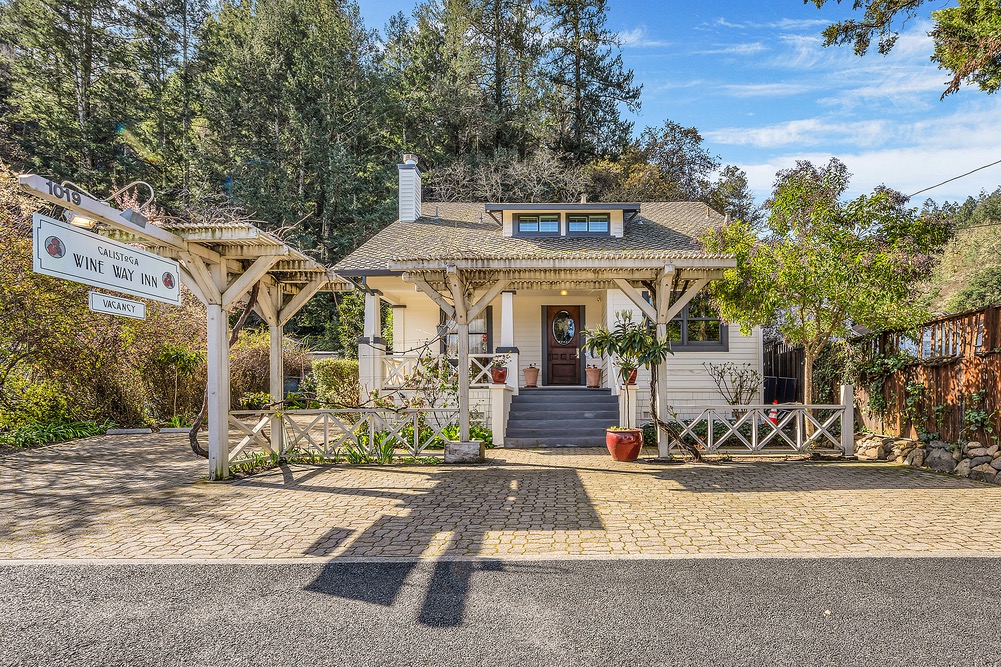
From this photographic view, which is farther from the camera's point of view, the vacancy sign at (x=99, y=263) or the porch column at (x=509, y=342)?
the porch column at (x=509, y=342)

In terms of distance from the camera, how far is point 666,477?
7289 millimetres

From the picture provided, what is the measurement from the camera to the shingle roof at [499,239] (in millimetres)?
13055

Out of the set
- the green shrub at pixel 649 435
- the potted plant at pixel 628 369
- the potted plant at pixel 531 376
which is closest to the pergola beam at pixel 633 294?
the potted plant at pixel 628 369

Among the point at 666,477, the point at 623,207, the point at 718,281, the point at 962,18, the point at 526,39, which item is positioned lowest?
the point at 666,477

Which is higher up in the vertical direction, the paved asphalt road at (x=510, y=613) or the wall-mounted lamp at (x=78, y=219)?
the wall-mounted lamp at (x=78, y=219)

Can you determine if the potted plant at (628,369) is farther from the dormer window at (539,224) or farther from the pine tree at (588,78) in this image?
the pine tree at (588,78)

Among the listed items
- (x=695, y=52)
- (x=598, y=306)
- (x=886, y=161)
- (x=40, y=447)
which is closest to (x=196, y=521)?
(x=40, y=447)

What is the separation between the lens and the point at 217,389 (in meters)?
6.92

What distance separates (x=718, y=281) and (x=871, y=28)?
17.4 feet

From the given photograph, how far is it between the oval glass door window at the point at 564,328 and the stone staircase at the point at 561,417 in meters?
2.42

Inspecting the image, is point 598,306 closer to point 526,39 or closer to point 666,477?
→ point 666,477

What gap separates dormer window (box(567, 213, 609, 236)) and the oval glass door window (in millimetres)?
2189

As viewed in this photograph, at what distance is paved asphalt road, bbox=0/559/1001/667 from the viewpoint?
2.81m

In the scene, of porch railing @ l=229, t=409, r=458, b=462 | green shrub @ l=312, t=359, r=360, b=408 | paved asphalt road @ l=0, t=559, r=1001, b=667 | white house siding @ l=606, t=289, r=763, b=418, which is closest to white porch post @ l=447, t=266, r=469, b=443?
porch railing @ l=229, t=409, r=458, b=462
